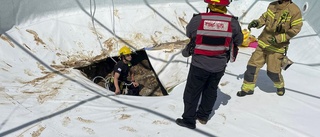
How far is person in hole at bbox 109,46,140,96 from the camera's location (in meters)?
3.61

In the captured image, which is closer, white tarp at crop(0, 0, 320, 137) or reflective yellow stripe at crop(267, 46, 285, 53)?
white tarp at crop(0, 0, 320, 137)

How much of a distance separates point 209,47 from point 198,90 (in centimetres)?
35

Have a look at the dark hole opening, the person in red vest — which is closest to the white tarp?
the dark hole opening

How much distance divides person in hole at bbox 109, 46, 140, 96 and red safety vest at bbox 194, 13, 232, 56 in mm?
1659

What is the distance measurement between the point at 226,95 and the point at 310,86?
1061 millimetres

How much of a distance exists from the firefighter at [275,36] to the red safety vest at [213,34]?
77 centimetres

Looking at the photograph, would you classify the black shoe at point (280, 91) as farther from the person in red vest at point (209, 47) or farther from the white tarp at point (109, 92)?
the person in red vest at point (209, 47)

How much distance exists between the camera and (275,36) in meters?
2.66


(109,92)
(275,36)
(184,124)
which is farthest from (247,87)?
(109,92)

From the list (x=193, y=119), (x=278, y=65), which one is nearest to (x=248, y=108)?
(x=278, y=65)

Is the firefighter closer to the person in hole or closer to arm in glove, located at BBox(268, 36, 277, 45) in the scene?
arm in glove, located at BBox(268, 36, 277, 45)

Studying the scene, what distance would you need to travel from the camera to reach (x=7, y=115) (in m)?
2.45

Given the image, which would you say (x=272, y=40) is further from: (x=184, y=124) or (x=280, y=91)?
(x=184, y=124)

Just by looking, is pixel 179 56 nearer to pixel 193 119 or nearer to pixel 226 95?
pixel 226 95
